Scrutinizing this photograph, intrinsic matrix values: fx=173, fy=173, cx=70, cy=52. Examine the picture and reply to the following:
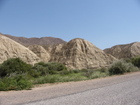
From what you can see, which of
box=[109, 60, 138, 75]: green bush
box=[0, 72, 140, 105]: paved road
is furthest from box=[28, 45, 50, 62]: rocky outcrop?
box=[0, 72, 140, 105]: paved road

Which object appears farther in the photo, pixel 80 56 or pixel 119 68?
pixel 80 56

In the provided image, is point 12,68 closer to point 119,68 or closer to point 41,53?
point 119,68

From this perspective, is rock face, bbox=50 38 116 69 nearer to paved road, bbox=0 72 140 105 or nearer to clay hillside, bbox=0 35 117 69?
clay hillside, bbox=0 35 117 69

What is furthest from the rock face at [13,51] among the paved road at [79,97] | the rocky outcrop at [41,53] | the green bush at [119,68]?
the paved road at [79,97]

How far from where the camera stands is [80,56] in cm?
5916

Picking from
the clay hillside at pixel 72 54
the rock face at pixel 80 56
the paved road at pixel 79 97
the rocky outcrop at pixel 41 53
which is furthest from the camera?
the rocky outcrop at pixel 41 53

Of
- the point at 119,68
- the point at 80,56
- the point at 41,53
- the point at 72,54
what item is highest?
the point at 41,53

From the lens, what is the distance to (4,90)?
12.0m

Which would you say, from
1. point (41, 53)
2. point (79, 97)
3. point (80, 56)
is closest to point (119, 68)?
point (79, 97)

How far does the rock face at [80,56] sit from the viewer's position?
56.1 meters

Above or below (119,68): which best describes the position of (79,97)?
below

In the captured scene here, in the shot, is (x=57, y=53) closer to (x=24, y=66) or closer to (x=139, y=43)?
(x=24, y=66)

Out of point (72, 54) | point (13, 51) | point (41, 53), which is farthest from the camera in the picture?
point (41, 53)

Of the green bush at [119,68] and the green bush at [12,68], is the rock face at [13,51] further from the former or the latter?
the green bush at [119,68]
